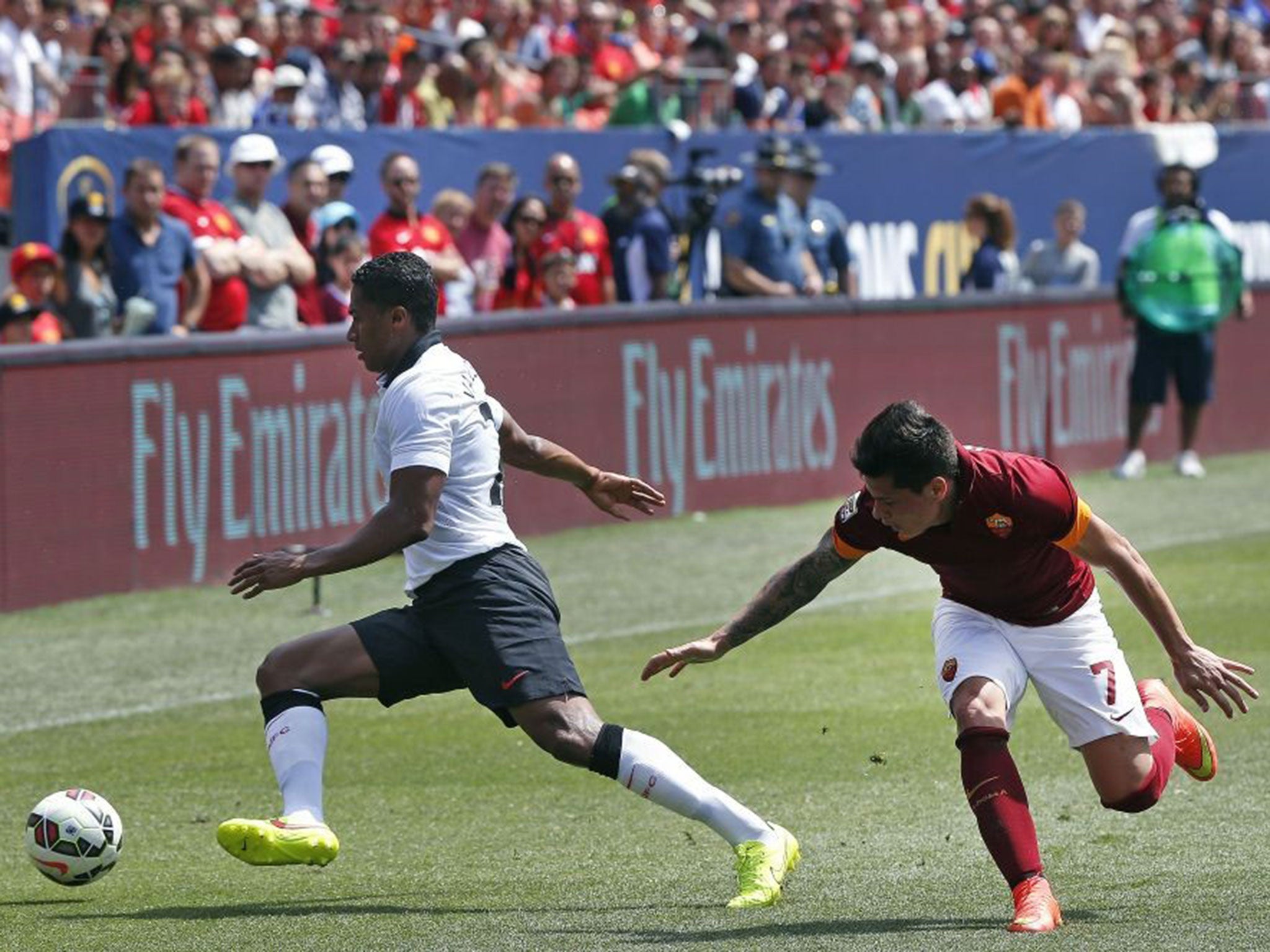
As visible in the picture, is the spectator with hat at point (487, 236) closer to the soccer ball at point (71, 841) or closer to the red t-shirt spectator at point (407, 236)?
the red t-shirt spectator at point (407, 236)

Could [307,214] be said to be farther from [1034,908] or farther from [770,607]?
[1034,908]

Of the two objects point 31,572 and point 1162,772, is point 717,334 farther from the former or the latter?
point 1162,772

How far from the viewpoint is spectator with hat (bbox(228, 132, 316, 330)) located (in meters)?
15.2

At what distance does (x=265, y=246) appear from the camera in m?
15.4

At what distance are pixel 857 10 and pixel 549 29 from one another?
427cm

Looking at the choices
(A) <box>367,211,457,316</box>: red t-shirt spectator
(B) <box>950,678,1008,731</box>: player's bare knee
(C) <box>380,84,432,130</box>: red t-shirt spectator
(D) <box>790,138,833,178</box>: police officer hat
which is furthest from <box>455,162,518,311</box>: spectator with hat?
(B) <box>950,678,1008,731</box>: player's bare knee

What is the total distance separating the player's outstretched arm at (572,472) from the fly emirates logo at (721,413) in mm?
8926

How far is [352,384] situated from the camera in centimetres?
1515

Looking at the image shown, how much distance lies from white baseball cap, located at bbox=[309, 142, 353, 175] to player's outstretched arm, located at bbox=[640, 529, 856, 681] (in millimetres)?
9686

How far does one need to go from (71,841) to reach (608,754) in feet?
5.25

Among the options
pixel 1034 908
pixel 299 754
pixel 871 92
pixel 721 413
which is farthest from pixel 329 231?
pixel 1034 908

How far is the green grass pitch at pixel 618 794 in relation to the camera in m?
6.80

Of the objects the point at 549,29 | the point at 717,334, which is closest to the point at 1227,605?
the point at 717,334

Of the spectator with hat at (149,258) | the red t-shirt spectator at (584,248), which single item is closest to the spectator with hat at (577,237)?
the red t-shirt spectator at (584,248)
